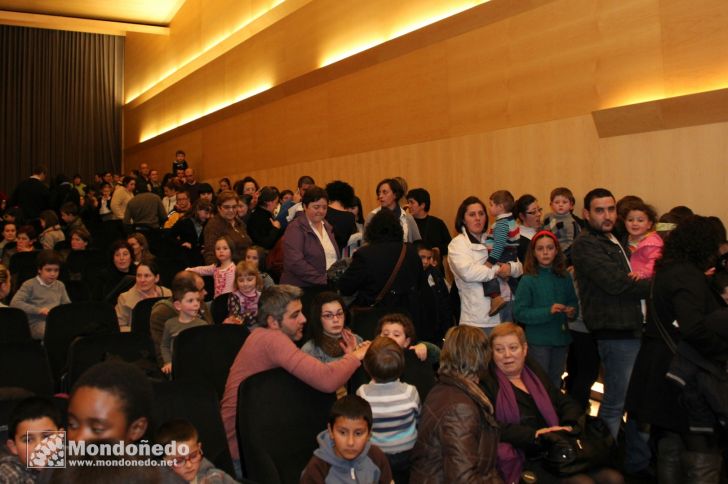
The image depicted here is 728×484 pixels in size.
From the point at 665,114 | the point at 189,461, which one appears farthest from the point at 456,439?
the point at 665,114

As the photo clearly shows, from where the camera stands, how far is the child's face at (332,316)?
4.29 meters

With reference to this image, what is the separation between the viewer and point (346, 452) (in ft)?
10.8

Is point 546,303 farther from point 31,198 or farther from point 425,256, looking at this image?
point 31,198

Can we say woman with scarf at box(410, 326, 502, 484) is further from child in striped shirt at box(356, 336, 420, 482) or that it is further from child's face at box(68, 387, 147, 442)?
child's face at box(68, 387, 147, 442)

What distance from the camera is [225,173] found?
1548cm

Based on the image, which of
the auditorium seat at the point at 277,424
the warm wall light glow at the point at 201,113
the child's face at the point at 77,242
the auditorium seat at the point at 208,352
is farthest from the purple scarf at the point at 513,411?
the warm wall light glow at the point at 201,113

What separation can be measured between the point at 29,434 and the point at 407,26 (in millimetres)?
7981

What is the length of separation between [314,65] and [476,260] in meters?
7.25

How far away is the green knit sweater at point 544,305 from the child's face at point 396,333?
1219 millimetres

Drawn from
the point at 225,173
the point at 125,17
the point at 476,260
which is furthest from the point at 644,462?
the point at 125,17

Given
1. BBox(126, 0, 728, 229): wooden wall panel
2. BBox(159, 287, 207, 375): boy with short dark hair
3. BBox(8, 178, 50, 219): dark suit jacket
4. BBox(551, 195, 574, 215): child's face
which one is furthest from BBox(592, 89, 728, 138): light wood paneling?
BBox(8, 178, 50, 219): dark suit jacket

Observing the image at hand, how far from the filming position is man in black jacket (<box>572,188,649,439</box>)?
485 cm

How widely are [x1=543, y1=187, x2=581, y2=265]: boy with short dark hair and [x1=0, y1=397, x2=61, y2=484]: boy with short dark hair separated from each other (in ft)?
14.2

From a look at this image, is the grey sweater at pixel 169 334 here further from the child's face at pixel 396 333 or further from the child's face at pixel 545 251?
the child's face at pixel 545 251
